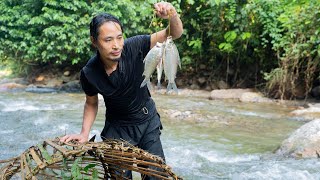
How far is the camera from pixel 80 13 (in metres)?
14.7

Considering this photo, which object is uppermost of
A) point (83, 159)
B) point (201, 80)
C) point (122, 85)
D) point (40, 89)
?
point (122, 85)

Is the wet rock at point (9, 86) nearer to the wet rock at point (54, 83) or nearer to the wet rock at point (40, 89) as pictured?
the wet rock at point (40, 89)

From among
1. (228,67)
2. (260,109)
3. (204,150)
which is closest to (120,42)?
(204,150)

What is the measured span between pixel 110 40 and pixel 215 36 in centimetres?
1209

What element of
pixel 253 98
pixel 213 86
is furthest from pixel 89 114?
pixel 213 86

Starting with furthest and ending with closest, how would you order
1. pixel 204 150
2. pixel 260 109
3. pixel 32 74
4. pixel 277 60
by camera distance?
pixel 32 74 → pixel 277 60 → pixel 260 109 → pixel 204 150

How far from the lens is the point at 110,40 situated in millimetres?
2891

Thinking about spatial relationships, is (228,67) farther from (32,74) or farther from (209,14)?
(32,74)

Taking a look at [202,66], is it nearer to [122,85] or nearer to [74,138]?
[122,85]

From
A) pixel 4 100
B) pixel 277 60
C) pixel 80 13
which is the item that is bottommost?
pixel 4 100

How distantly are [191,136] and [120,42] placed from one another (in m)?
5.27

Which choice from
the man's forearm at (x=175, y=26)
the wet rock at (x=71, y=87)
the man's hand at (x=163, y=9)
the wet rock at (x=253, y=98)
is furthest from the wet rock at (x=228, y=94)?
the man's hand at (x=163, y=9)

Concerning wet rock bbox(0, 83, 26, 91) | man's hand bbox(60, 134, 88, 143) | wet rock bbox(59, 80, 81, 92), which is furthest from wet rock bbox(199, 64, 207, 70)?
man's hand bbox(60, 134, 88, 143)

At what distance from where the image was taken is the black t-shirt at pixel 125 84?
3074mm
